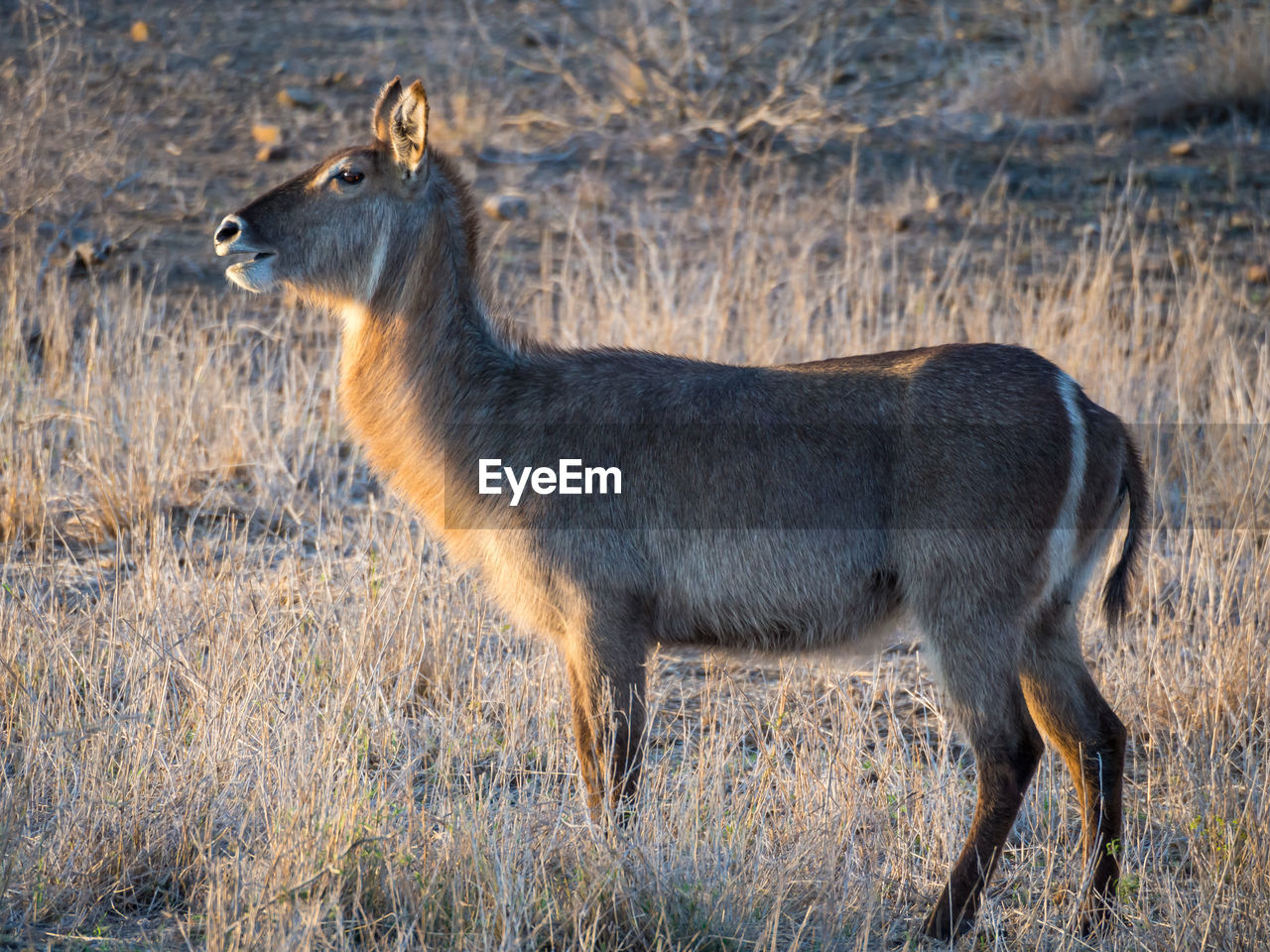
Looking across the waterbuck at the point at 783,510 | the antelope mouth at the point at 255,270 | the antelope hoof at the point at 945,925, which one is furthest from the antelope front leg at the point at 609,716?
the antelope mouth at the point at 255,270

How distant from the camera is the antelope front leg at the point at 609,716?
3961mm

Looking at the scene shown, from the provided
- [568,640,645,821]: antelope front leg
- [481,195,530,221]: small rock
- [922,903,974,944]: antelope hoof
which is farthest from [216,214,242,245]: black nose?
[481,195,530,221]: small rock

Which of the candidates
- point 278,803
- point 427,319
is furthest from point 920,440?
point 278,803

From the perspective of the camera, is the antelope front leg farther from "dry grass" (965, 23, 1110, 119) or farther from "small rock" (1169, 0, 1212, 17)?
"small rock" (1169, 0, 1212, 17)

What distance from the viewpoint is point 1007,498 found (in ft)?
12.8

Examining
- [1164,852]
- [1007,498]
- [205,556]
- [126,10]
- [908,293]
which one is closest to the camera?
[1007,498]

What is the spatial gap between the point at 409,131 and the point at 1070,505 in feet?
7.85

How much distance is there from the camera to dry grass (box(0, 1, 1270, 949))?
11.4 feet

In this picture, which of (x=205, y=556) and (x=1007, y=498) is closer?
(x=1007, y=498)

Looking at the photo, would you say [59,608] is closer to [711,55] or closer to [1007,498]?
[1007,498]

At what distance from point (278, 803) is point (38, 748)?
3.06ft

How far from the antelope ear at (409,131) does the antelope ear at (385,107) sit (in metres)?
0.06

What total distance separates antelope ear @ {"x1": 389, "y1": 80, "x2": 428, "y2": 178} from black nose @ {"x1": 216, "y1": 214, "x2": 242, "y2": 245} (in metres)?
0.55

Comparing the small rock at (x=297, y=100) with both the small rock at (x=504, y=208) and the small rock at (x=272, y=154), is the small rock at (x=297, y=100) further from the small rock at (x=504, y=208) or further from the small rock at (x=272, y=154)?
the small rock at (x=504, y=208)
